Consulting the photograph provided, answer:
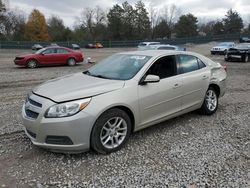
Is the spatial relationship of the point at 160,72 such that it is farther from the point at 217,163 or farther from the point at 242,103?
the point at 242,103

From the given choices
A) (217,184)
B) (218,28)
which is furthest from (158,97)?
(218,28)

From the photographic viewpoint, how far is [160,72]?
16.5ft

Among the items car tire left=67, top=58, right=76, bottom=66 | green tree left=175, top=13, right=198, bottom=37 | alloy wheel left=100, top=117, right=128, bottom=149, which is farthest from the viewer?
green tree left=175, top=13, right=198, bottom=37

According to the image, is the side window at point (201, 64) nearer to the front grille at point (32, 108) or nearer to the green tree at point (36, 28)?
the front grille at point (32, 108)

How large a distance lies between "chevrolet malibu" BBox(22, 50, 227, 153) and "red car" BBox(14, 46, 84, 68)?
12588 mm

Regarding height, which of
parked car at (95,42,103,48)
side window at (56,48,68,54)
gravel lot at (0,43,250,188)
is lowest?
gravel lot at (0,43,250,188)

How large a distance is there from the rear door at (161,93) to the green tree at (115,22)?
72.4 meters

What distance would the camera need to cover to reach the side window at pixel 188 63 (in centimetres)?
550

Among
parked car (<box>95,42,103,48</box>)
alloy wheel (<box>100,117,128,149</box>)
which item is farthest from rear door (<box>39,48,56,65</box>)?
parked car (<box>95,42,103,48</box>)

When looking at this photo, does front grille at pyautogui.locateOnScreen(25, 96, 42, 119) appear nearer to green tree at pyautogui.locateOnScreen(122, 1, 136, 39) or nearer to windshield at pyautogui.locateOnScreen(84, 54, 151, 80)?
windshield at pyautogui.locateOnScreen(84, 54, 151, 80)

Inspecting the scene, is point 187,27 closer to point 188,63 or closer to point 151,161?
point 188,63

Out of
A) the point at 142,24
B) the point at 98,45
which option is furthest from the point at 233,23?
the point at 98,45

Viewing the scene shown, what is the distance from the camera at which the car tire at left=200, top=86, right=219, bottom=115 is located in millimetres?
6020

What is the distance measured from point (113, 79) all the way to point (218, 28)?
283ft
